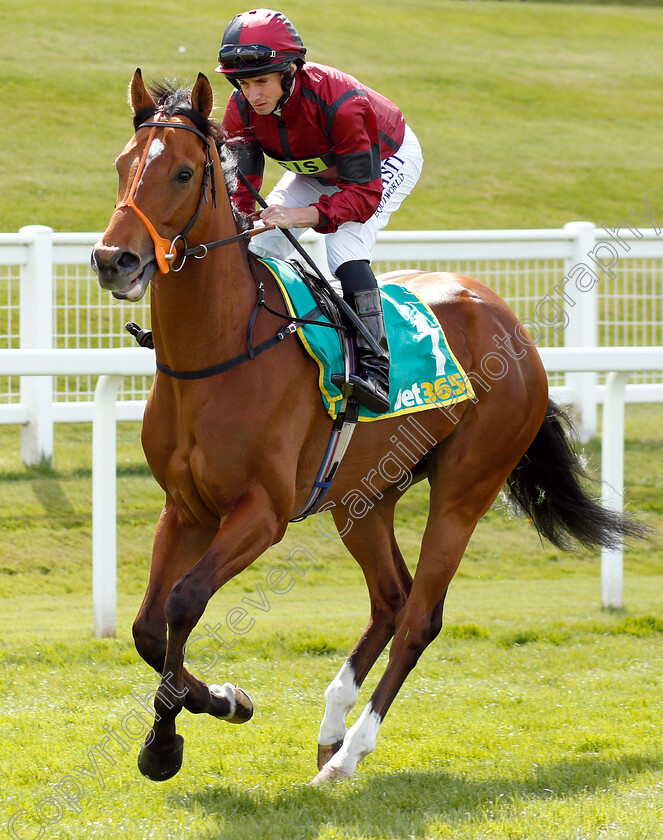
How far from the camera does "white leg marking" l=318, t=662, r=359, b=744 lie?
3.91 meters

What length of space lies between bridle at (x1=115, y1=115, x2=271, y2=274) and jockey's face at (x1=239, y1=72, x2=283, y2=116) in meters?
0.34

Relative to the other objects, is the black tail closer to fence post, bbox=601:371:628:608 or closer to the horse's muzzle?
fence post, bbox=601:371:628:608

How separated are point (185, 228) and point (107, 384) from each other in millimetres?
1925

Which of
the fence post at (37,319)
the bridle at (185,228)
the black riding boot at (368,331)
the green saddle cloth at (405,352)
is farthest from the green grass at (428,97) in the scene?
the bridle at (185,228)

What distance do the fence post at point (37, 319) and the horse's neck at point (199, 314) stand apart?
4.08 m

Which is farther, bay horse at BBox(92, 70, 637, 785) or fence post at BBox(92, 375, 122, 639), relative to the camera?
fence post at BBox(92, 375, 122, 639)

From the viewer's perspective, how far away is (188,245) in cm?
341

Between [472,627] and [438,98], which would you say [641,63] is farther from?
[472,627]

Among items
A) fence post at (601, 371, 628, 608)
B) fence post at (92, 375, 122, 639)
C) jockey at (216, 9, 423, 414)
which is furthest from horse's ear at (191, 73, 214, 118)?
fence post at (601, 371, 628, 608)

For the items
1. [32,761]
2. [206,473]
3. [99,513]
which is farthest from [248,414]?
[99,513]

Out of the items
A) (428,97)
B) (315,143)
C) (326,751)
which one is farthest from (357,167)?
(428,97)

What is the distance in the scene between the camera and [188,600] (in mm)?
3283

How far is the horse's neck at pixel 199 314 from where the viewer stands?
3451mm

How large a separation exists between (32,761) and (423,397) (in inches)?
69.1
